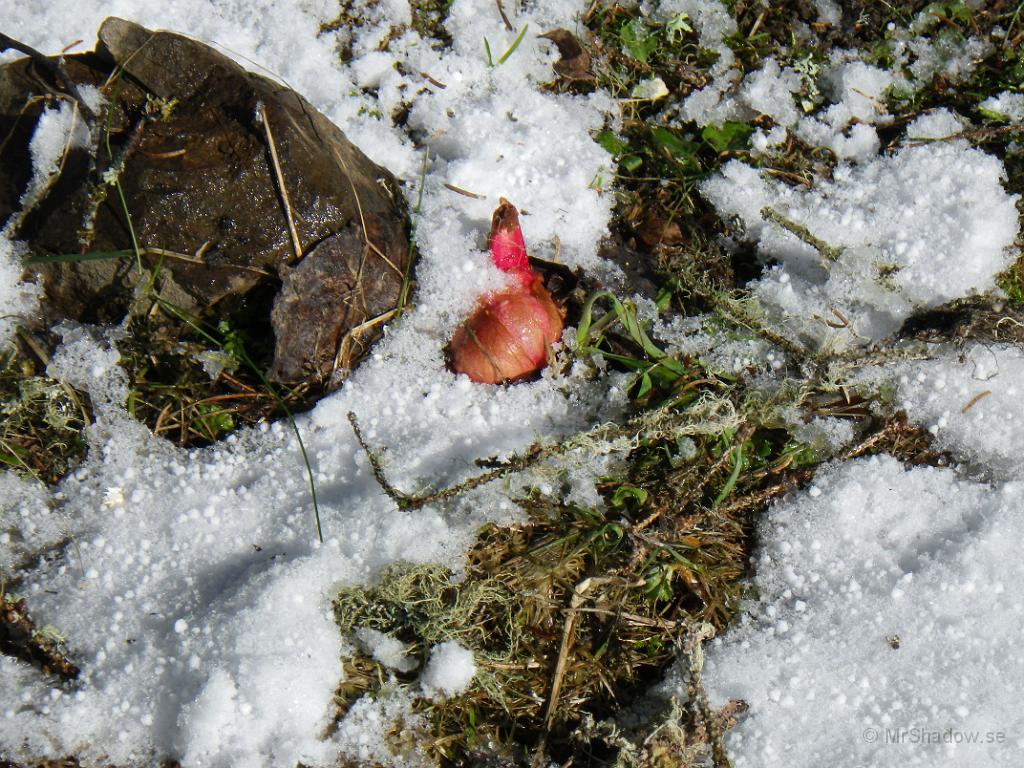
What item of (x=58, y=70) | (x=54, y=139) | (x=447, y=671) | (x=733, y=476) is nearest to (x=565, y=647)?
(x=447, y=671)

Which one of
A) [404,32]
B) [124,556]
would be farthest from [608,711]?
[404,32]

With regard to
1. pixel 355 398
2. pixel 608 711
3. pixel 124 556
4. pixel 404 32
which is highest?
pixel 404 32

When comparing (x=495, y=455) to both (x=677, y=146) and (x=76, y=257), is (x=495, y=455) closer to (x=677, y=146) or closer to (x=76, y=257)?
(x=677, y=146)

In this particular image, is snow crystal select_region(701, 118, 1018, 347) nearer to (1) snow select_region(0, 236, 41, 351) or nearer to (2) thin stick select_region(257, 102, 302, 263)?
(2) thin stick select_region(257, 102, 302, 263)

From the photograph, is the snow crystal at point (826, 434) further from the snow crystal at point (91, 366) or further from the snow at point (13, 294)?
the snow at point (13, 294)

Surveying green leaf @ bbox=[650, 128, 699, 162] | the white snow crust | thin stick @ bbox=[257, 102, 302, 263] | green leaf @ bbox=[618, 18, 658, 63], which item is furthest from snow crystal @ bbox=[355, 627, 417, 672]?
green leaf @ bbox=[618, 18, 658, 63]

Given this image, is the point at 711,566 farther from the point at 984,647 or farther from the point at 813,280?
the point at 813,280

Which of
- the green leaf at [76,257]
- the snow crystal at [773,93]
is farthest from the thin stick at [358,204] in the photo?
the snow crystal at [773,93]
